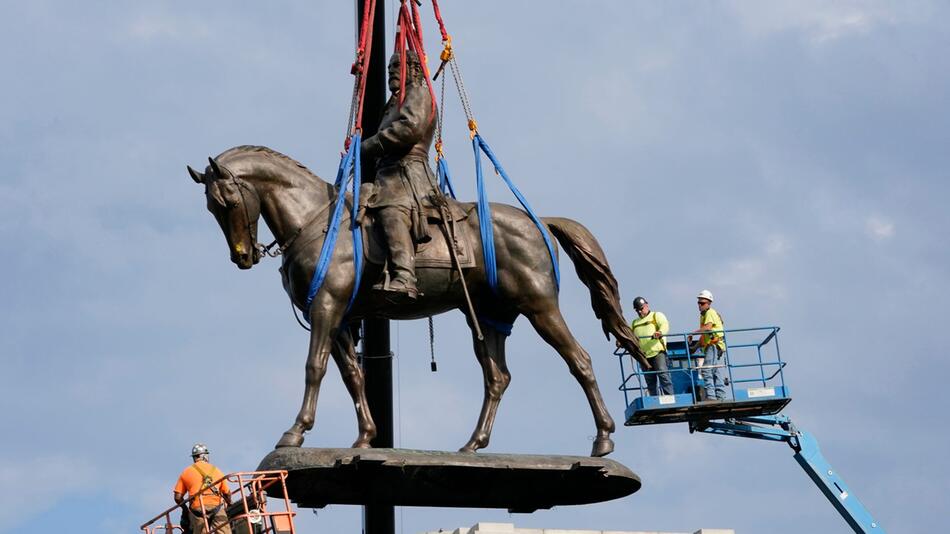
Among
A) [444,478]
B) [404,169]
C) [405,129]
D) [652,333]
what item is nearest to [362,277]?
[404,169]

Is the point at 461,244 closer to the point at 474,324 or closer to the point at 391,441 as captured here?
the point at 474,324

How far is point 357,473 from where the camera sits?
66.0 ft

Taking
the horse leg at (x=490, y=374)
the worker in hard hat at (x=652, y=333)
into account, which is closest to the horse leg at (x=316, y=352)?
the horse leg at (x=490, y=374)

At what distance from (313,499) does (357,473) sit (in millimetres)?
1015

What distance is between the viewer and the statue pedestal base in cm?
1975

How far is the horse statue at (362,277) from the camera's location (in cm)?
2084

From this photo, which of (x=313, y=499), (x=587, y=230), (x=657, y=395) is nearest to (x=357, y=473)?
(x=313, y=499)

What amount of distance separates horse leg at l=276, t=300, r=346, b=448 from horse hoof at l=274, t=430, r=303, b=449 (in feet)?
0.06

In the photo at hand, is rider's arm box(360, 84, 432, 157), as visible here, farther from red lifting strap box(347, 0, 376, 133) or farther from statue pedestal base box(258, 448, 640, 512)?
statue pedestal base box(258, 448, 640, 512)

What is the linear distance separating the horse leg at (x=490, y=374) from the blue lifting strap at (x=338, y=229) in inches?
74.2

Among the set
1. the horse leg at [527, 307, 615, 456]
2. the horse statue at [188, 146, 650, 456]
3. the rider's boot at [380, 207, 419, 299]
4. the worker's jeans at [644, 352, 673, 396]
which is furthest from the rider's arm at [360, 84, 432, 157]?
the worker's jeans at [644, 352, 673, 396]

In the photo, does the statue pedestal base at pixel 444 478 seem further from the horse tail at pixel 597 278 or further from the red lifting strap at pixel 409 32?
the red lifting strap at pixel 409 32

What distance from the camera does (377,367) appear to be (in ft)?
74.6

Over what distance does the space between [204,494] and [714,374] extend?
10446 millimetres
